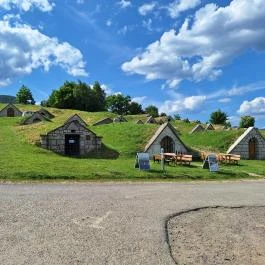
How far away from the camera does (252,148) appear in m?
47.4

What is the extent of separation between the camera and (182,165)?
33.8 metres

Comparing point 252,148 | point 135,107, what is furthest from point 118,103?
point 252,148

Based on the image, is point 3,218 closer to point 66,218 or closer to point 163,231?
point 66,218

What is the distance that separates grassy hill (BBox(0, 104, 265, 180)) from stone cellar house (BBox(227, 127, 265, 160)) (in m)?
1.42

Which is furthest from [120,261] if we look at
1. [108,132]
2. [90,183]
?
[108,132]

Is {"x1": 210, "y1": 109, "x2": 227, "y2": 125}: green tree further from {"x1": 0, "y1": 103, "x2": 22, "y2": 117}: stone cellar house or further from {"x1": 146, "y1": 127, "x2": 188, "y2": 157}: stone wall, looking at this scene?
{"x1": 146, "y1": 127, "x2": 188, "y2": 157}: stone wall

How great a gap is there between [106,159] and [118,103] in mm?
98354

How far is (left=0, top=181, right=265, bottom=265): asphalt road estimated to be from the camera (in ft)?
31.4

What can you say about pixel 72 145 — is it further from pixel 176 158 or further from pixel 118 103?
pixel 118 103

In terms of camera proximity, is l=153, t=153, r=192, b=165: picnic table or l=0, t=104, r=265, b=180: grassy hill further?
l=153, t=153, r=192, b=165: picnic table

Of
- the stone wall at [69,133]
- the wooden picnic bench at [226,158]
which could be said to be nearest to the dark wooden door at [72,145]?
the stone wall at [69,133]

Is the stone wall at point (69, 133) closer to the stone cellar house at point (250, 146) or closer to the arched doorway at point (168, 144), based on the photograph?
the arched doorway at point (168, 144)

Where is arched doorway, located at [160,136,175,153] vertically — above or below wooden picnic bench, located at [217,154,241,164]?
above

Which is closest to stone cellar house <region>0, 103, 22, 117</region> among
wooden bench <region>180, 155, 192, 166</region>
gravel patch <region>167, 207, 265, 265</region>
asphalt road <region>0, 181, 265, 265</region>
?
wooden bench <region>180, 155, 192, 166</region>
